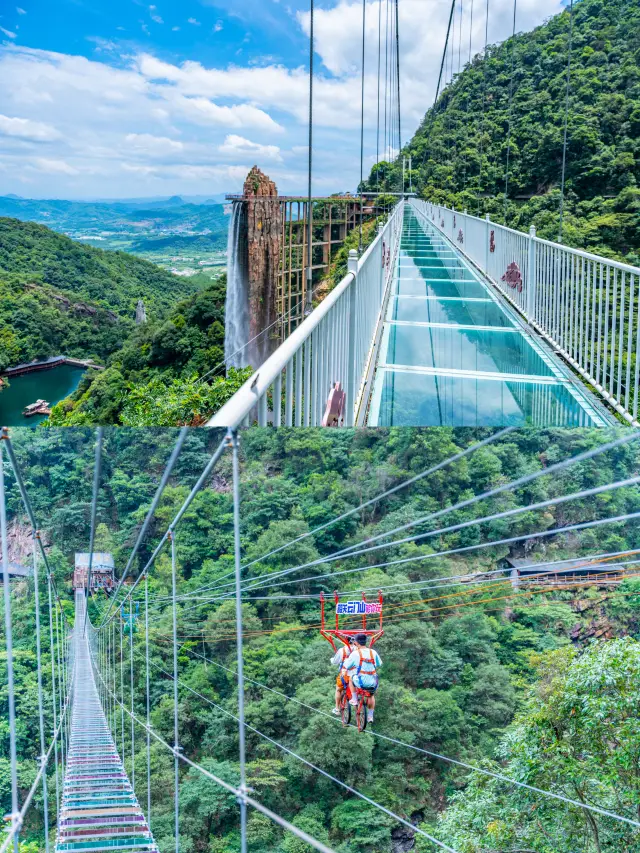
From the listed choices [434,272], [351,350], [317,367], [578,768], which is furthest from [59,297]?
[578,768]

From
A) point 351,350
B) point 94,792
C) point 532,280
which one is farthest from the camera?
point 94,792

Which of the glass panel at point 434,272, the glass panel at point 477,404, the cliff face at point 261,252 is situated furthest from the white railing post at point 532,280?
the cliff face at point 261,252

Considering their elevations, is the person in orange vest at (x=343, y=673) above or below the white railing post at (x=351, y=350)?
below

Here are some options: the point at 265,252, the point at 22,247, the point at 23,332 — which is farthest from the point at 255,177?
the point at 23,332

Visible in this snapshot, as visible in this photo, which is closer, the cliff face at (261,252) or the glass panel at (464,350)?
the glass panel at (464,350)

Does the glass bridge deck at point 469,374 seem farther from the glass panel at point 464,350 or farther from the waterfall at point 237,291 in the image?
the waterfall at point 237,291

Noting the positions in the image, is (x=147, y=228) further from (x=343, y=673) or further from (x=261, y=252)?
(x=343, y=673)

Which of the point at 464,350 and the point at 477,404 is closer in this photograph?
the point at 477,404

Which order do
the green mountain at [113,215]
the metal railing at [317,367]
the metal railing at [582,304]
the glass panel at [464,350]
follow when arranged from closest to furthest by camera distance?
the metal railing at [317,367], the metal railing at [582,304], the glass panel at [464,350], the green mountain at [113,215]
